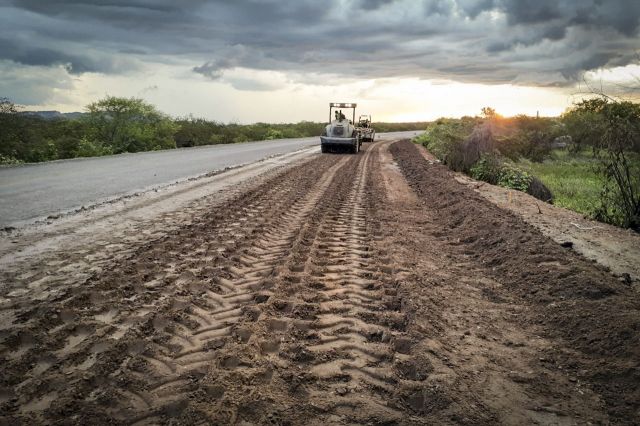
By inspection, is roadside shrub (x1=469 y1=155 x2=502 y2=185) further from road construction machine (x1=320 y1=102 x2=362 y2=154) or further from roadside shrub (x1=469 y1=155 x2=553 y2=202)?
road construction machine (x1=320 y1=102 x2=362 y2=154)

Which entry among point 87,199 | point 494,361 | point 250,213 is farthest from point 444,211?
point 87,199

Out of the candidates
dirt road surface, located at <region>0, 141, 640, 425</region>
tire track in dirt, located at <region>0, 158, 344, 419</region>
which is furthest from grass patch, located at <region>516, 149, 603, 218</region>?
tire track in dirt, located at <region>0, 158, 344, 419</region>

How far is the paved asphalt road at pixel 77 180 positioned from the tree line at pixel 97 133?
391 centimetres

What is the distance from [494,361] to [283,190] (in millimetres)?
8508

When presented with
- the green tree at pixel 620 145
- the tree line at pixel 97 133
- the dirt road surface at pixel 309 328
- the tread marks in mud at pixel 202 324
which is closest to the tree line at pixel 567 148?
the green tree at pixel 620 145

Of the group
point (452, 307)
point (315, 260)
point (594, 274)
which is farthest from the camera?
point (315, 260)

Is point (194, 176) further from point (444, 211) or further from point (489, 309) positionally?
point (489, 309)

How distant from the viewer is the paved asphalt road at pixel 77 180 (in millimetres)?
9125

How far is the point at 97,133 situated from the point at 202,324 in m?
29.2

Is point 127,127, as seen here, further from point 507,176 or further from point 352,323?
point 352,323

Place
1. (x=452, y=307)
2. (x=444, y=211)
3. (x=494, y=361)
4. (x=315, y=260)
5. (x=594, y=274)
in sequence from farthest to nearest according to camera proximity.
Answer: (x=444, y=211), (x=315, y=260), (x=594, y=274), (x=452, y=307), (x=494, y=361)

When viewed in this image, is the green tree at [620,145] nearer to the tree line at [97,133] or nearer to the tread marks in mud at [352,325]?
the tread marks in mud at [352,325]

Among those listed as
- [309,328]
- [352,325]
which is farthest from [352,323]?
[309,328]

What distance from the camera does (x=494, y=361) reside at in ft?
12.1
